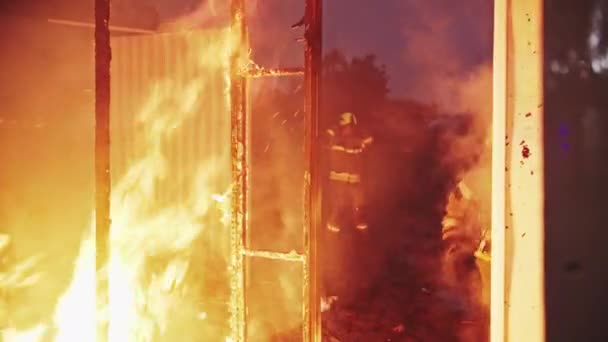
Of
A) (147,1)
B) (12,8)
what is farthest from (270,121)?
(12,8)

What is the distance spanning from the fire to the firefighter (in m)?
2.75

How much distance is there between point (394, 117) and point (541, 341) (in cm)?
1157

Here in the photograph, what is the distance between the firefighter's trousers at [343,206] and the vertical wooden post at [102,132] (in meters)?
7.30

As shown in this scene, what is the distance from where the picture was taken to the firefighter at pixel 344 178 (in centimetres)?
1066

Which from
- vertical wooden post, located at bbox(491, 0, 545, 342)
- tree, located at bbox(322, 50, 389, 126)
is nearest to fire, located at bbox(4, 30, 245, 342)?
vertical wooden post, located at bbox(491, 0, 545, 342)

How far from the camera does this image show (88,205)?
18.4 feet

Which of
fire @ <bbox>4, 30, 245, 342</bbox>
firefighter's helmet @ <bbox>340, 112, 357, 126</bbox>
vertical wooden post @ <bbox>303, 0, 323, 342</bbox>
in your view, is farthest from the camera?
firefighter's helmet @ <bbox>340, 112, 357, 126</bbox>

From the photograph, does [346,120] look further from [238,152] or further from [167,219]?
[238,152]

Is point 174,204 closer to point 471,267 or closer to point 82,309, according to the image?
point 82,309

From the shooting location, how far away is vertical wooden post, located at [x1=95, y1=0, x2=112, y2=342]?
3.32 metres

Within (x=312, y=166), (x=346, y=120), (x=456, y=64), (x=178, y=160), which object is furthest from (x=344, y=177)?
(x=312, y=166)

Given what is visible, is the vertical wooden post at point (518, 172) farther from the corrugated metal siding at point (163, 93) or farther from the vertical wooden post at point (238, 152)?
the corrugated metal siding at point (163, 93)

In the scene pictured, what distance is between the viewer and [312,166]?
130 inches

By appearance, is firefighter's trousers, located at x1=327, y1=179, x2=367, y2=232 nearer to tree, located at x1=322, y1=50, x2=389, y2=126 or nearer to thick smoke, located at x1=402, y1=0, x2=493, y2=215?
thick smoke, located at x1=402, y1=0, x2=493, y2=215
